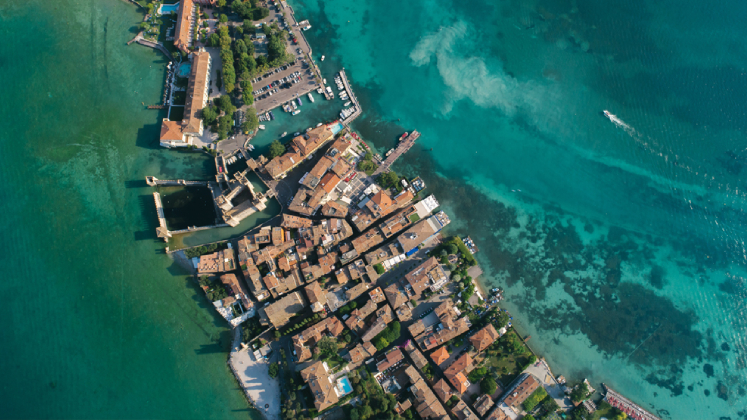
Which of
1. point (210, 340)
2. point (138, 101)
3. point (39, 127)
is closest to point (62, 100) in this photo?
point (39, 127)

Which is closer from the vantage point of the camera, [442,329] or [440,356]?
[440,356]

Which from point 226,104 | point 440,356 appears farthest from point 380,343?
point 226,104

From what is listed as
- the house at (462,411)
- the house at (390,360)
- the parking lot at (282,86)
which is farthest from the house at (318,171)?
the house at (462,411)

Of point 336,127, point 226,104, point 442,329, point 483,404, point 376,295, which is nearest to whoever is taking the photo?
point 483,404

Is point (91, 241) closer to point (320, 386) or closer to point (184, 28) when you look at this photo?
point (184, 28)

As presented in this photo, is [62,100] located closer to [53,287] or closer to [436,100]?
[53,287]

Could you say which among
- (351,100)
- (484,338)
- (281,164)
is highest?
(351,100)
